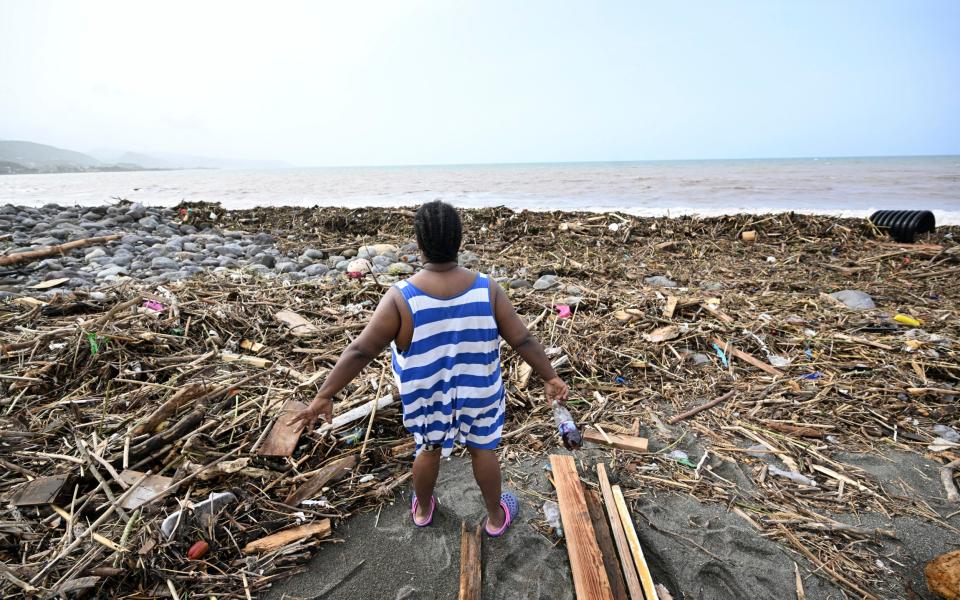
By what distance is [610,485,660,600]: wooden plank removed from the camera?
6.66ft

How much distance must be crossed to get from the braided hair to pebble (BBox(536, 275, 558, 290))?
14.4ft

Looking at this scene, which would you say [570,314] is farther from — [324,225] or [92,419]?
[324,225]

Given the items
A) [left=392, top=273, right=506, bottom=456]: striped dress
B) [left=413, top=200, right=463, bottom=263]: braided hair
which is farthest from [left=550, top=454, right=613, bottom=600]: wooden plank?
[left=413, top=200, right=463, bottom=263]: braided hair

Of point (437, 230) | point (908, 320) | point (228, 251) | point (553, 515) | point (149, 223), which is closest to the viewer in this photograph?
point (437, 230)

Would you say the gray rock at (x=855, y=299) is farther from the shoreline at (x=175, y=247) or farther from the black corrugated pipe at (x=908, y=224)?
the black corrugated pipe at (x=908, y=224)

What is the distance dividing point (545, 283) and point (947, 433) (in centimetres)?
421

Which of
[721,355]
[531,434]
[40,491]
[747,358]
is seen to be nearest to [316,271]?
[40,491]

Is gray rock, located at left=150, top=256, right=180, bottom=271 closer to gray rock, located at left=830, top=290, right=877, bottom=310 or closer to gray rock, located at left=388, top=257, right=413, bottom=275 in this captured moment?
gray rock, located at left=388, top=257, right=413, bottom=275

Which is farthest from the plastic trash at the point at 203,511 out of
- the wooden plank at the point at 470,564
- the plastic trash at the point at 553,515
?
the plastic trash at the point at 553,515

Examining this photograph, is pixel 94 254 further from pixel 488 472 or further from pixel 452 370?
pixel 488 472

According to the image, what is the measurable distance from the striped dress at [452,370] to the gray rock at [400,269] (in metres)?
5.26

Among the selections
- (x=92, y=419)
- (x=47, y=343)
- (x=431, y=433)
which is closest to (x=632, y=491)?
(x=431, y=433)

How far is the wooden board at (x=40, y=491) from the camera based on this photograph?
7.48 feet

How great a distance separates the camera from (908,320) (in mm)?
4781
